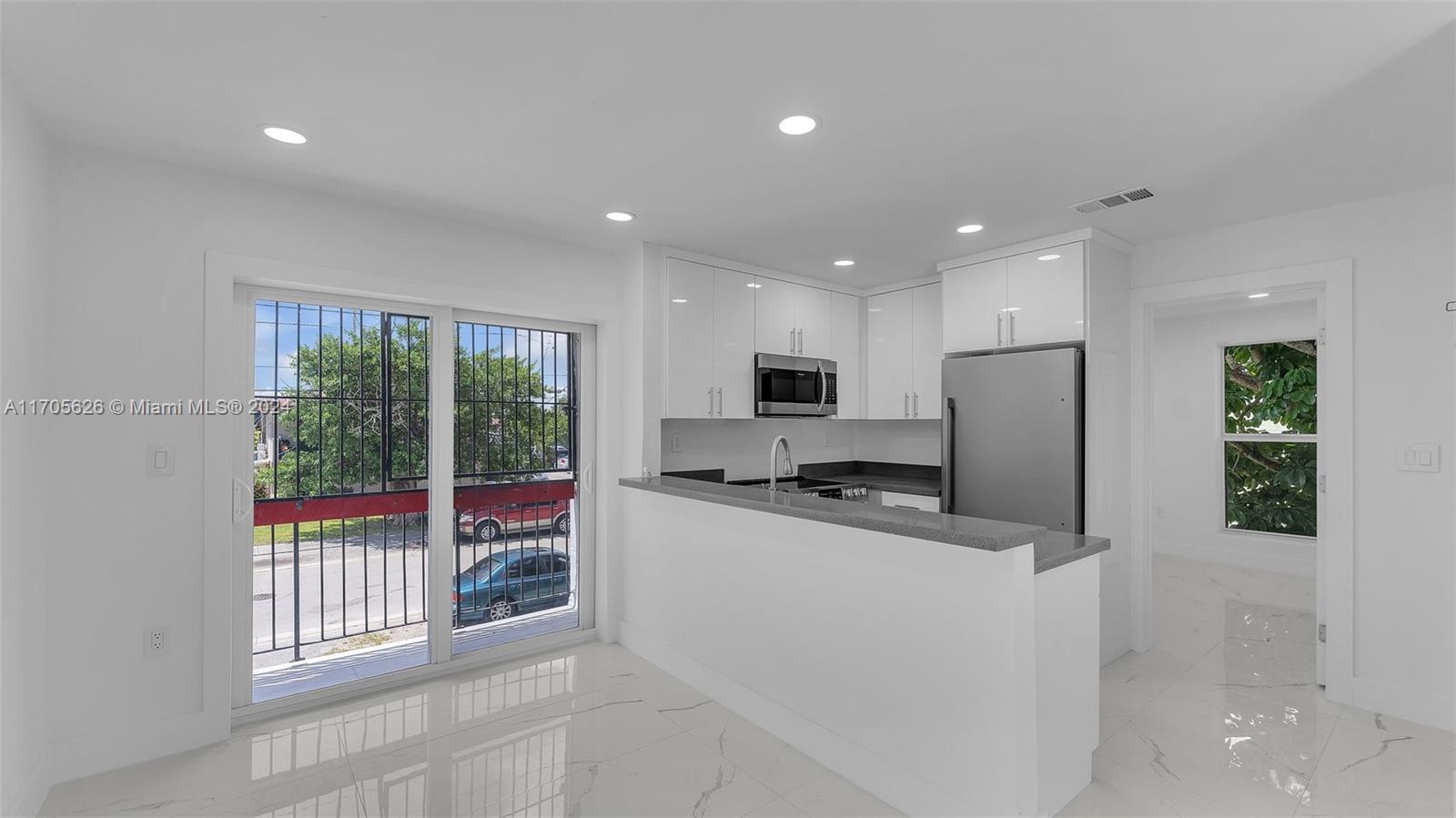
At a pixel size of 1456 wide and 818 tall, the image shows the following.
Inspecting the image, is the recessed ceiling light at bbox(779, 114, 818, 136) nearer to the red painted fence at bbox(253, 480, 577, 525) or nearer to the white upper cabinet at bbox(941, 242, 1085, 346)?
the white upper cabinet at bbox(941, 242, 1085, 346)

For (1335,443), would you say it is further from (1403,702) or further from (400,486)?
(400,486)

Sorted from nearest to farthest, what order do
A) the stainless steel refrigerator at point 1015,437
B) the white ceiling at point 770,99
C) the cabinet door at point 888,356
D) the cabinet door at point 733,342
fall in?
the white ceiling at point 770,99
the stainless steel refrigerator at point 1015,437
the cabinet door at point 733,342
the cabinet door at point 888,356

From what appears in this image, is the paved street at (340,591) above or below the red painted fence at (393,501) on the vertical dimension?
below

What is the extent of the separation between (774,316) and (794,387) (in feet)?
1.64

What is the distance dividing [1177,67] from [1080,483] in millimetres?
2126

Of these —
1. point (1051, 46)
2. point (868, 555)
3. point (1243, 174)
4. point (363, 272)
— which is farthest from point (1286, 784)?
point (363, 272)

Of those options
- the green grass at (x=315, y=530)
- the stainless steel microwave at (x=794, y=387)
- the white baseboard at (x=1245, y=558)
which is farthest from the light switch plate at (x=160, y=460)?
the white baseboard at (x=1245, y=558)

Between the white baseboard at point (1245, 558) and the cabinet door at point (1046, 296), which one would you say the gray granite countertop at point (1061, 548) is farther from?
the white baseboard at point (1245, 558)

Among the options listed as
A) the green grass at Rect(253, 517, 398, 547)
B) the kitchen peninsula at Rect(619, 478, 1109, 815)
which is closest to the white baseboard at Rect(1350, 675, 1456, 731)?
the kitchen peninsula at Rect(619, 478, 1109, 815)

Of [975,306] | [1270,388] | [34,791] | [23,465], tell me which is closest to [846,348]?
[975,306]

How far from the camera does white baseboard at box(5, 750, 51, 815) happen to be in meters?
2.05

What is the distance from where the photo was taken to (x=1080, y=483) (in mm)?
3367

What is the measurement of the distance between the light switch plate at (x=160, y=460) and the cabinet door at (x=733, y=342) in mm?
2627

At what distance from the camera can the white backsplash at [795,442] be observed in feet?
14.5
